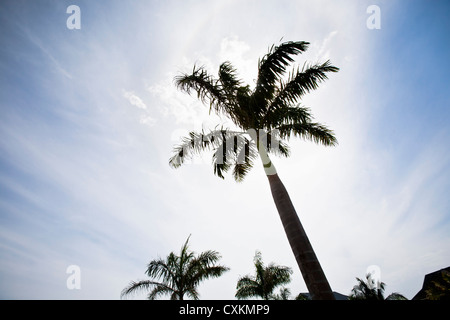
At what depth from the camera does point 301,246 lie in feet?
17.6

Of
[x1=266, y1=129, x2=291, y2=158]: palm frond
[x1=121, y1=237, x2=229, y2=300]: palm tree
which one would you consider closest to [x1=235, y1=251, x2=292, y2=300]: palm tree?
[x1=121, y1=237, x2=229, y2=300]: palm tree

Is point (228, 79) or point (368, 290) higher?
point (228, 79)

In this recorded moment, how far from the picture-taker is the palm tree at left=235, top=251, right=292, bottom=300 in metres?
21.1

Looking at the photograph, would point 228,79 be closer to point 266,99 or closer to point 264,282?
point 266,99

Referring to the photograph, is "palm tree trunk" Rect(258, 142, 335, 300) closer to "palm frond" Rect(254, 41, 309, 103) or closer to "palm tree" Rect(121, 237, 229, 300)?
"palm frond" Rect(254, 41, 309, 103)

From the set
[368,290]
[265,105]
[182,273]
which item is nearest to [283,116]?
[265,105]

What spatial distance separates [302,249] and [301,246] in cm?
7

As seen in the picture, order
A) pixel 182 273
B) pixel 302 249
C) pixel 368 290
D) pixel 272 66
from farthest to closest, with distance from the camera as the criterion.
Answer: pixel 368 290 → pixel 182 273 → pixel 272 66 → pixel 302 249

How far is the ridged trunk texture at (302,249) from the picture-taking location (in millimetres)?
4860

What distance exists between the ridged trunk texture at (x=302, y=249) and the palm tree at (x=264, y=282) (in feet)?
61.0
